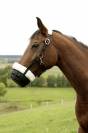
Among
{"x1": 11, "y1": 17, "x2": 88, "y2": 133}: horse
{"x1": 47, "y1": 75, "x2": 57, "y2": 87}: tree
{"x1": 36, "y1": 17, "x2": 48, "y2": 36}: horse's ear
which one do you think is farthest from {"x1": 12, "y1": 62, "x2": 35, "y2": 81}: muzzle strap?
{"x1": 47, "y1": 75, "x2": 57, "y2": 87}: tree

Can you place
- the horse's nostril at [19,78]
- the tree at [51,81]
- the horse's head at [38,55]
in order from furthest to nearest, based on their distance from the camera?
the tree at [51,81] → the horse's nostril at [19,78] → the horse's head at [38,55]

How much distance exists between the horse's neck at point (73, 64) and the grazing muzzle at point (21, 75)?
0.47m

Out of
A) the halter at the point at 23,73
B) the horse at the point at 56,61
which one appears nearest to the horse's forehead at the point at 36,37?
the horse at the point at 56,61

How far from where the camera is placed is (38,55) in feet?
20.1

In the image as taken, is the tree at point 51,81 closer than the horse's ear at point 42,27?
No

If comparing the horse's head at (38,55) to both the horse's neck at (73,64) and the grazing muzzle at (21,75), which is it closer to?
the grazing muzzle at (21,75)

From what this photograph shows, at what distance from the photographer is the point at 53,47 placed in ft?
20.1

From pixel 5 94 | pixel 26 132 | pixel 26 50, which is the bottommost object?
pixel 5 94

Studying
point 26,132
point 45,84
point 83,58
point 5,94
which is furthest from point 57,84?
point 83,58

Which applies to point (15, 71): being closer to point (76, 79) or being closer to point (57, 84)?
point (76, 79)

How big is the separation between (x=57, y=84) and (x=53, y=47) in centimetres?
5836

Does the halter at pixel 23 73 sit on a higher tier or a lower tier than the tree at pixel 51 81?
higher

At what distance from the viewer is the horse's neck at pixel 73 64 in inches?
243

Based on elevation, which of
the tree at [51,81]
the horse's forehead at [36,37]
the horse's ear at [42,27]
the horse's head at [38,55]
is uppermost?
the horse's ear at [42,27]
